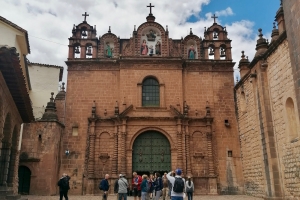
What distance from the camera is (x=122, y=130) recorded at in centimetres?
2078

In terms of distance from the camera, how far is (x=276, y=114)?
14844 mm

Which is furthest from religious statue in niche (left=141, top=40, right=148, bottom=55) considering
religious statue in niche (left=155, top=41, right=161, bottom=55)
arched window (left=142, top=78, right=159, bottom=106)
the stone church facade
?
arched window (left=142, top=78, right=159, bottom=106)

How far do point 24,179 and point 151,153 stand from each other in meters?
7.92

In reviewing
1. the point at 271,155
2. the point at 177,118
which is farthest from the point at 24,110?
the point at 271,155

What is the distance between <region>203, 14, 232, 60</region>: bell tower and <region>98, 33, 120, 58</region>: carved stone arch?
21.2ft

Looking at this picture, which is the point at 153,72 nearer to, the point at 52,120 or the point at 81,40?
the point at 81,40

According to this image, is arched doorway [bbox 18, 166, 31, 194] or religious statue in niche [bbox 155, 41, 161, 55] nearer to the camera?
arched doorway [bbox 18, 166, 31, 194]

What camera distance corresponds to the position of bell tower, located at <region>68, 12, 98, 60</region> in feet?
75.2

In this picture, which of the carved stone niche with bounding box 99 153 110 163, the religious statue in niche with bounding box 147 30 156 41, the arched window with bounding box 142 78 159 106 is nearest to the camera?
the carved stone niche with bounding box 99 153 110 163

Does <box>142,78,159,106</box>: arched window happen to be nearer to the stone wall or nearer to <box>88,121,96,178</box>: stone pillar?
<box>88,121,96,178</box>: stone pillar

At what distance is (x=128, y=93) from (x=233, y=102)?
730cm

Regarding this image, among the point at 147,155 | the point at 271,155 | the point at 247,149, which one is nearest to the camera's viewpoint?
the point at 271,155

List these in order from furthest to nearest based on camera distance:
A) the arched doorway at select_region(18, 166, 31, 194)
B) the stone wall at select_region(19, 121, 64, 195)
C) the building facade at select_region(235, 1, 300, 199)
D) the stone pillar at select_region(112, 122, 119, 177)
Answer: the stone pillar at select_region(112, 122, 119, 177), the arched doorway at select_region(18, 166, 31, 194), the stone wall at select_region(19, 121, 64, 195), the building facade at select_region(235, 1, 300, 199)

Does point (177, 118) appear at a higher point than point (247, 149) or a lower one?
higher
